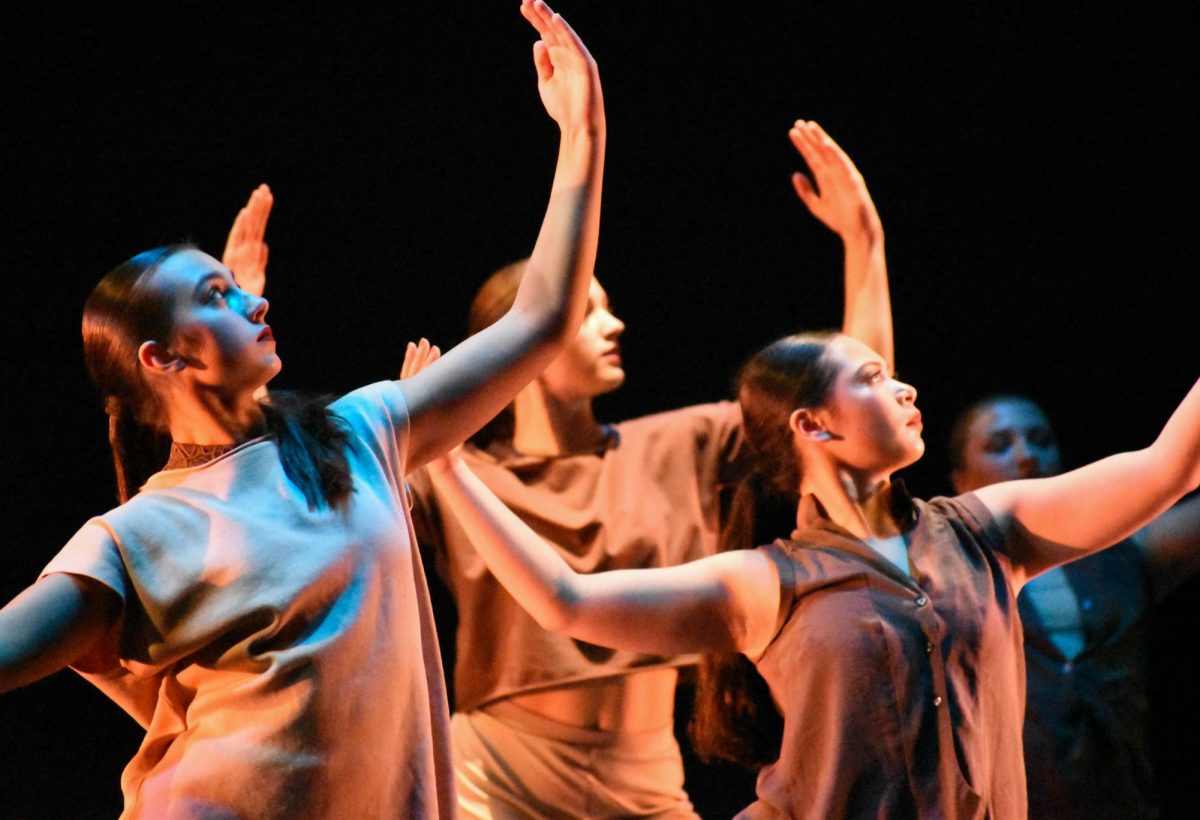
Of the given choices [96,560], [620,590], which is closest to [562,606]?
[620,590]

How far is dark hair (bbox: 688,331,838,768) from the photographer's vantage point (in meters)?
2.09

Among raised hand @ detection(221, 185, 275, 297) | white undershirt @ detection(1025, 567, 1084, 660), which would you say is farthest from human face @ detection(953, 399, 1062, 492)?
raised hand @ detection(221, 185, 275, 297)

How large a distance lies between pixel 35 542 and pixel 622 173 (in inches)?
64.8

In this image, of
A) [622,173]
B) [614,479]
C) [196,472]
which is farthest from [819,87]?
[196,472]

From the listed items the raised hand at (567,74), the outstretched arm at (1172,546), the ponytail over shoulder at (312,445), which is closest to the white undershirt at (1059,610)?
the outstretched arm at (1172,546)

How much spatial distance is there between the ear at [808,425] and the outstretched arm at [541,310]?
631 millimetres

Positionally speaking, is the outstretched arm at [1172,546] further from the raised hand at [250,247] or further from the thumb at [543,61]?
the raised hand at [250,247]

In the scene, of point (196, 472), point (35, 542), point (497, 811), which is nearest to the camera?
point (196, 472)

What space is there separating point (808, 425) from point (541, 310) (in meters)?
0.69

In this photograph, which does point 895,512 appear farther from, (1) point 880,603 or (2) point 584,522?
(2) point 584,522

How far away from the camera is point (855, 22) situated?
331cm

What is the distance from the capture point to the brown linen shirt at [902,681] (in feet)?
5.76

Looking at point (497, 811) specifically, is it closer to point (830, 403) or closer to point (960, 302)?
point (830, 403)

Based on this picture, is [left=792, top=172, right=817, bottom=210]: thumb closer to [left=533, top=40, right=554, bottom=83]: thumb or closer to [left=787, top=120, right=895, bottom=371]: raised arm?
[left=787, top=120, right=895, bottom=371]: raised arm
